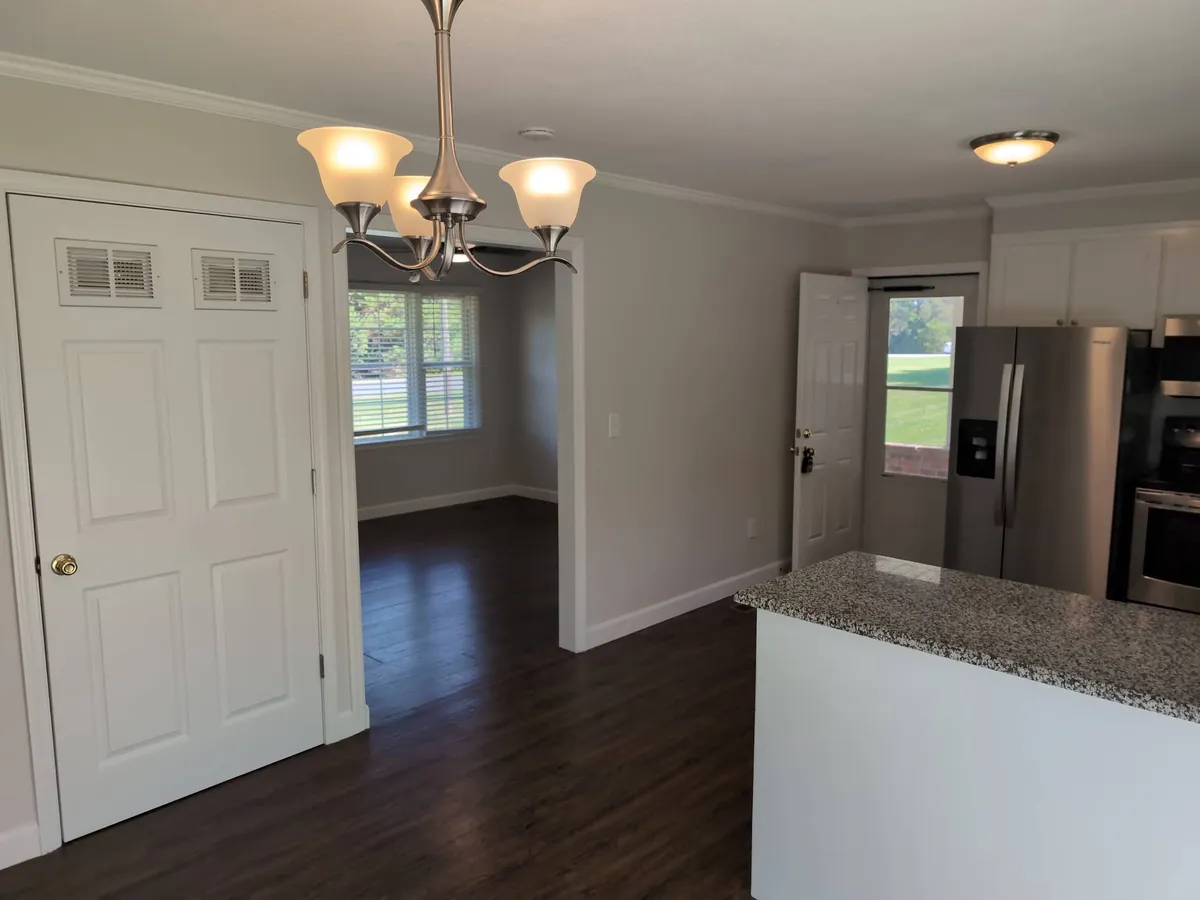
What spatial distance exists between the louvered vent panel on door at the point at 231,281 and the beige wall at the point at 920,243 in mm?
4046

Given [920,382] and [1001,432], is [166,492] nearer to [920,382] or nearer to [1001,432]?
[1001,432]

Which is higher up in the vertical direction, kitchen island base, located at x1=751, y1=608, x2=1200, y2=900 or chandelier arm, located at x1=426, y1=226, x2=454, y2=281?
chandelier arm, located at x1=426, y1=226, x2=454, y2=281

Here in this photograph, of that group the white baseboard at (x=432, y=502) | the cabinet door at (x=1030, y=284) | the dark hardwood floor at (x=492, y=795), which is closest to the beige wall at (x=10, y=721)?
the dark hardwood floor at (x=492, y=795)

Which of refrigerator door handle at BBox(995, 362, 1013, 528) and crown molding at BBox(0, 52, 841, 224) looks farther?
refrigerator door handle at BBox(995, 362, 1013, 528)

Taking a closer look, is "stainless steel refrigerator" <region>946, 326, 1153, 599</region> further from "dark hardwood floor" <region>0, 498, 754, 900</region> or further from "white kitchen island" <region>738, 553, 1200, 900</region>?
"white kitchen island" <region>738, 553, 1200, 900</region>

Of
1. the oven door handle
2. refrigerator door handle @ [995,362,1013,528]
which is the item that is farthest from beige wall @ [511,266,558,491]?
the oven door handle

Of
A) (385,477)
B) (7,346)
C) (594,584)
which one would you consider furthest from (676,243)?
(385,477)

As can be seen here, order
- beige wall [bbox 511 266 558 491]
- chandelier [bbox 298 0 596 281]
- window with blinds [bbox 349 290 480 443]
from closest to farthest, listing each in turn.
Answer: chandelier [bbox 298 0 596 281] < window with blinds [bbox 349 290 480 443] < beige wall [bbox 511 266 558 491]

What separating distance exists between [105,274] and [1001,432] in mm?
4121

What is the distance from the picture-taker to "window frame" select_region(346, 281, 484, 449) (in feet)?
23.6

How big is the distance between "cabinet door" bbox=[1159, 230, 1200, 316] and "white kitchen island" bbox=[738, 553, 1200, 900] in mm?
2822

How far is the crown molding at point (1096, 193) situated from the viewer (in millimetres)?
4086

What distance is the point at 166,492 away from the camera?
8.93 feet

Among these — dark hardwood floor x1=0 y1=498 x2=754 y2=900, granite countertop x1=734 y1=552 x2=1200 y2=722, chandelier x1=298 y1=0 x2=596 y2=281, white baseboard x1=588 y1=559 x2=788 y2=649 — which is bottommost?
dark hardwood floor x1=0 y1=498 x2=754 y2=900
